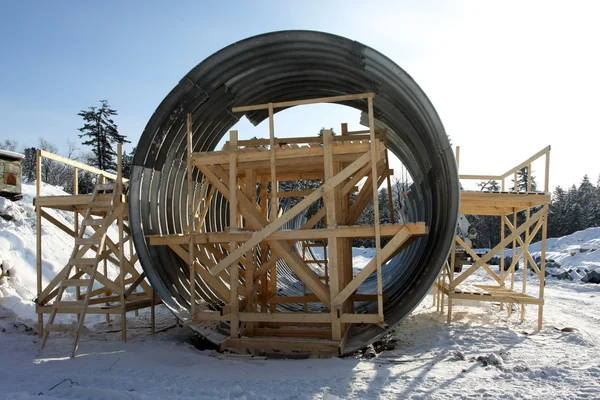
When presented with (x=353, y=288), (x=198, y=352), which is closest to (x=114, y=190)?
(x=198, y=352)

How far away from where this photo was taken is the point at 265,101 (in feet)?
33.7

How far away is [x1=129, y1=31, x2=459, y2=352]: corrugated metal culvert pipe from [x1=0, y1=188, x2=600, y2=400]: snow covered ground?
79 cm

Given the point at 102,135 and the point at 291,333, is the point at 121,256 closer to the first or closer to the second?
the point at 291,333

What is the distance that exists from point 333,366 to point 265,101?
6.15m

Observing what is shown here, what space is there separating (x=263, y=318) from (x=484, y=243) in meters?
48.4

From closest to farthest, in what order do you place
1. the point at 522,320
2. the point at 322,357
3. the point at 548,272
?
1. the point at 322,357
2. the point at 522,320
3. the point at 548,272

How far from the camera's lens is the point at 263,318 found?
739 centimetres

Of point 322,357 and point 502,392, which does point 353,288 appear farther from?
point 502,392

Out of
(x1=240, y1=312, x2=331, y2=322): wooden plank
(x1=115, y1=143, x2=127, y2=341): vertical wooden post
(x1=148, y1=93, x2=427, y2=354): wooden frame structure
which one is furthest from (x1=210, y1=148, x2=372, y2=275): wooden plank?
(x1=115, y1=143, x2=127, y2=341): vertical wooden post

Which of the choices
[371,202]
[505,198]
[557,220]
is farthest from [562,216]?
[505,198]

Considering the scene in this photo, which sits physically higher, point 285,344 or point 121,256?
point 121,256

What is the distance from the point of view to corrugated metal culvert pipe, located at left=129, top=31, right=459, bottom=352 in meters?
7.17

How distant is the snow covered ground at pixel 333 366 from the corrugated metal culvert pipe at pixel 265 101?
2.60 feet

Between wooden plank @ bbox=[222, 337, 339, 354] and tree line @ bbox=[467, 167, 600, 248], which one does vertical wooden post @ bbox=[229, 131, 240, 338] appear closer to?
wooden plank @ bbox=[222, 337, 339, 354]
